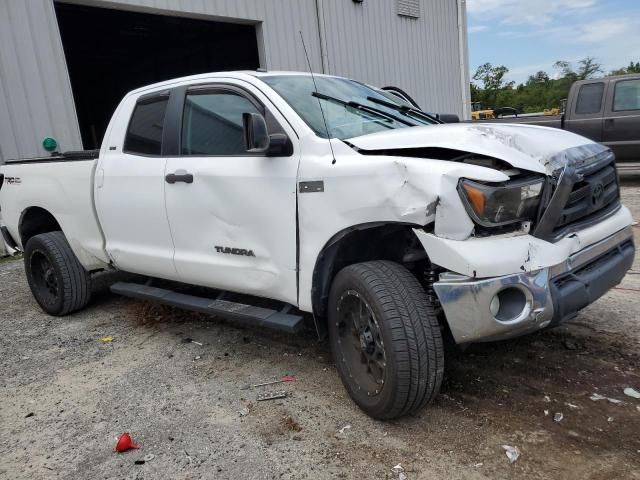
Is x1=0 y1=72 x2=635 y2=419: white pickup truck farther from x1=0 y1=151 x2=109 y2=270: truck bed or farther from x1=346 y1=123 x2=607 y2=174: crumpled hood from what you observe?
x1=0 y1=151 x2=109 y2=270: truck bed

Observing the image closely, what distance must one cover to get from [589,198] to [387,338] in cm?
135

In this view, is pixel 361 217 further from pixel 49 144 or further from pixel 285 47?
pixel 285 47

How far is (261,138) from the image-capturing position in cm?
307

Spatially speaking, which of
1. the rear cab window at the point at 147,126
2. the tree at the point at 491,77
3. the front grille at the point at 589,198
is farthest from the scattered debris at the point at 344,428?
the tree at the point at 491,77

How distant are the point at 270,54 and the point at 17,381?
791 cm

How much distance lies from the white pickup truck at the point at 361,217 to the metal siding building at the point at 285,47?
3927 mm

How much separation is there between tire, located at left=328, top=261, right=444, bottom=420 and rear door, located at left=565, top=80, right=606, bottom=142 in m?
8.83

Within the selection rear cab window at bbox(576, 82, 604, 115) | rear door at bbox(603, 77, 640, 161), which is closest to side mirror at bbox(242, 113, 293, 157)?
rear door at bbox(603, 77, 640, 161)

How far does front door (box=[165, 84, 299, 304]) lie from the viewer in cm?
319

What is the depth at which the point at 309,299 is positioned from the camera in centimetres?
312

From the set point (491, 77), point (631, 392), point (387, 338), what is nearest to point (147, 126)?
point (387, 338)

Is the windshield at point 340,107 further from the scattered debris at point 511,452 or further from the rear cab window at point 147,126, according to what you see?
the scattered debris at point 511,452

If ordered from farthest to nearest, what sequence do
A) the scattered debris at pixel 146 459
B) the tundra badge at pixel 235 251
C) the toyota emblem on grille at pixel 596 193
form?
the tundra badge at pixel 235 251 → the toyota emblem on grille at pixel 596 193 → the scattered debris at pixel 146 459

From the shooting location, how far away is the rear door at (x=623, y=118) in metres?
9.77
